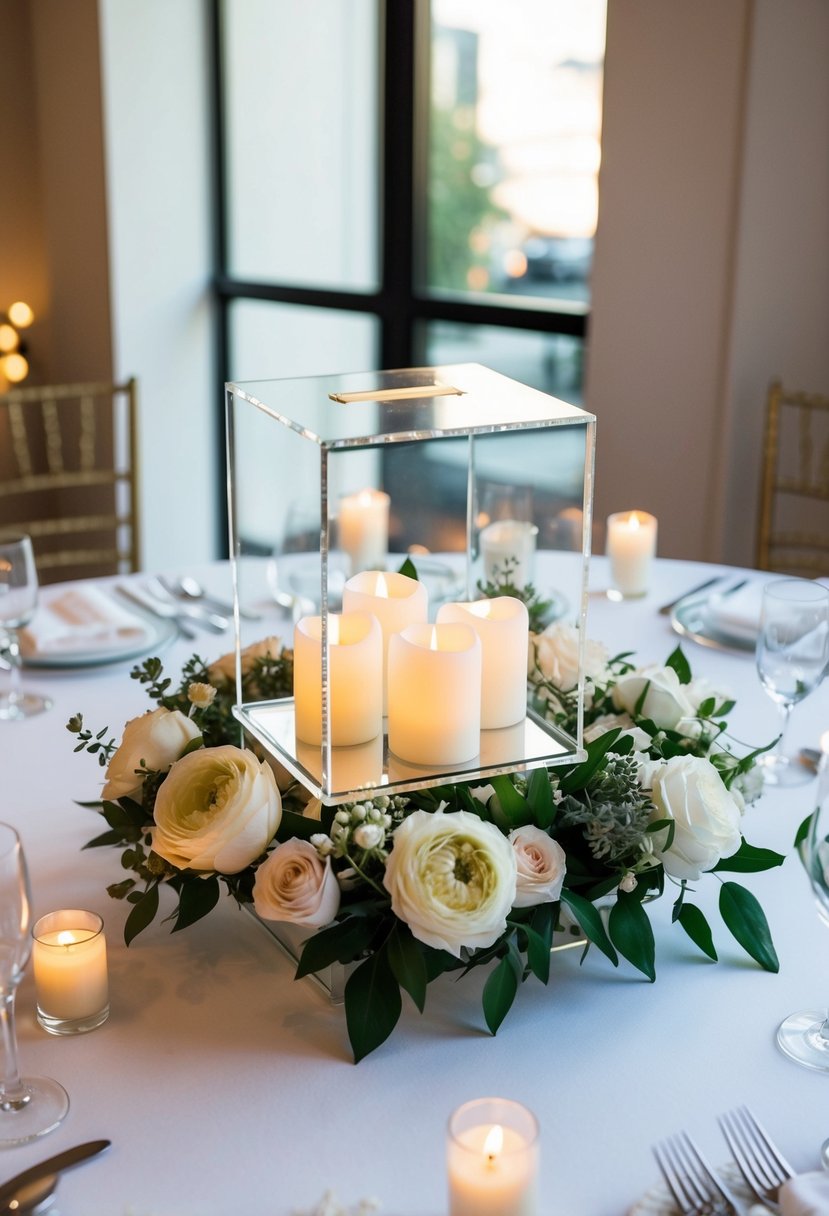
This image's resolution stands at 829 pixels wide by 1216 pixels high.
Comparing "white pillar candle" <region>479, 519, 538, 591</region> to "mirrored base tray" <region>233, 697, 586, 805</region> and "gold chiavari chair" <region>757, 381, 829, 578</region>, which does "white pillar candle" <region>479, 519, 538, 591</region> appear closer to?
"mirrored base tray" <region>233, 697, 586, 805</region>

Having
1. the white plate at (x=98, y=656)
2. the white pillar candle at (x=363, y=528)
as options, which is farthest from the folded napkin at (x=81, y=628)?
the white pillar candle at (x=363, y=528)

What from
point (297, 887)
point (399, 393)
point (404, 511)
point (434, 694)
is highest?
point (399, 393)

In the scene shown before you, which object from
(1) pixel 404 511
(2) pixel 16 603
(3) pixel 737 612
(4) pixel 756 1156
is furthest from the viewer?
(1) pixel 404 511

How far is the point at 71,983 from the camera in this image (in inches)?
40.8

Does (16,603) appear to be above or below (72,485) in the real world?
above

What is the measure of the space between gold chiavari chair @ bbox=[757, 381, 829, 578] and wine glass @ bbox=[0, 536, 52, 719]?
1.54 metres

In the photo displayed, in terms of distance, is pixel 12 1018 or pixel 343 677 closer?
pixel 12 1018

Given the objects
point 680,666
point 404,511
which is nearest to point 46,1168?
point 680,666

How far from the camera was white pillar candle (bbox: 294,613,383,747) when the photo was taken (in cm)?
106

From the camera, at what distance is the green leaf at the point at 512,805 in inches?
42.4

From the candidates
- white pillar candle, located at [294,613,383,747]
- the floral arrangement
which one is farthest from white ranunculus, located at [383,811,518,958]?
white pillar candle, located at [294,613,383,747]

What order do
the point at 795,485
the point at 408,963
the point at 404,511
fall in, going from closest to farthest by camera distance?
the point at 408,963 < the point at 795,485 < the point at 404,511

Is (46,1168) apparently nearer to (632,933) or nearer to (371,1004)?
(371,1004)

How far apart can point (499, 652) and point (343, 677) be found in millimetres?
134
